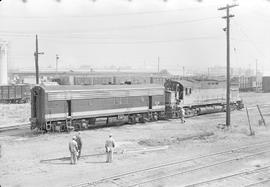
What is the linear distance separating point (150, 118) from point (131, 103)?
118 inches

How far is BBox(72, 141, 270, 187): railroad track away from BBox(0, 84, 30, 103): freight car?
42.6m

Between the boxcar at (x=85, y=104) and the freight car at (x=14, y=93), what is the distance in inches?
1179

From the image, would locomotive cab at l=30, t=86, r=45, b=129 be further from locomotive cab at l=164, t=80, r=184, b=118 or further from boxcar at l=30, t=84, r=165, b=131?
locomotive cab at l=164, t=80, r=184, b=118

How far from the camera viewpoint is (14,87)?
55.5 meters

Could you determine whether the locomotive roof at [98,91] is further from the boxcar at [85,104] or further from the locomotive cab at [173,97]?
the locomotive cab at [173,97]

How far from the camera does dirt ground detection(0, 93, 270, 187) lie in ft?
49.8

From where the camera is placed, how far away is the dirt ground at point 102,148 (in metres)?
15.2

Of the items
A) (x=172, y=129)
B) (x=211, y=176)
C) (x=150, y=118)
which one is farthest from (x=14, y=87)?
(x=211, y=176)

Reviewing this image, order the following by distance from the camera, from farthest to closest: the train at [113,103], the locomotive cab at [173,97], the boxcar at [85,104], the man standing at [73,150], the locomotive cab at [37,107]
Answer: the locomotive cab at [173,97] < the train at [113,103] < the boxcar at [85,104] < the locomotive cab at [37,107] < the man standing at [73,150]

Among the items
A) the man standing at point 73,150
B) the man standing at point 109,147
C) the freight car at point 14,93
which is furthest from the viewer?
the freight car at point 14,93

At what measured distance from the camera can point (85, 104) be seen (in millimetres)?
27406

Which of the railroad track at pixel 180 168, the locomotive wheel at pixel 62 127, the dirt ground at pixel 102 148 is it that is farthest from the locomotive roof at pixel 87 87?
the railroad track at pixel 180 168

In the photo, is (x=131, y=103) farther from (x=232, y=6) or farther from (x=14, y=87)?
(x=14, y=87)

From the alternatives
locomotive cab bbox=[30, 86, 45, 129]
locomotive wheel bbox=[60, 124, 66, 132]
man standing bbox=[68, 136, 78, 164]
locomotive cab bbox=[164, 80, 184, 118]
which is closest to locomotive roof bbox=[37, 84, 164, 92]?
locomotive cab bbox=[30, 86, 45, 129]
